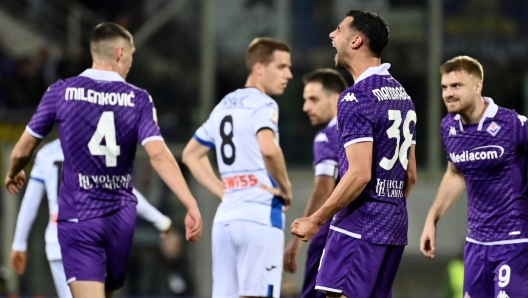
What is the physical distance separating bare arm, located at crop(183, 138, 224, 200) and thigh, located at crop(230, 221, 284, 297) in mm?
519

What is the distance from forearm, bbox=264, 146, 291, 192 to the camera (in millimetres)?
7336

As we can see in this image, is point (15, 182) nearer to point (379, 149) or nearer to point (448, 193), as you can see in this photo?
A: point (379, 149)

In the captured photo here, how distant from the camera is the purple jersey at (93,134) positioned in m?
6.48

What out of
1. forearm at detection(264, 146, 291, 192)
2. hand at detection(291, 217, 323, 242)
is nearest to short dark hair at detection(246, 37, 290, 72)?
forearm at detection(264, 146, 291, 192)

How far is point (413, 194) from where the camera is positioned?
680 inches

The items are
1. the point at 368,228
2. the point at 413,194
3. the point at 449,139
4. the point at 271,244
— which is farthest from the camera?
the point at 413,194

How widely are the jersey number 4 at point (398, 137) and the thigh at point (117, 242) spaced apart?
6.04ft

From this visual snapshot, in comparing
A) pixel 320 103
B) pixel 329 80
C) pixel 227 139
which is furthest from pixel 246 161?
pixel 329 80

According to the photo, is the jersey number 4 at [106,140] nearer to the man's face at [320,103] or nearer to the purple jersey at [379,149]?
the purple jersey at [379,149]

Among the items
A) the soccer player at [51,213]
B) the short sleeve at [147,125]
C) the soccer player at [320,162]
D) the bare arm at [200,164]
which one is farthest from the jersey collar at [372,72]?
the soccer player at [51,213]

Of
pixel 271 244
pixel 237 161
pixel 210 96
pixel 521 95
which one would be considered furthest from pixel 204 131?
pixel 521 95

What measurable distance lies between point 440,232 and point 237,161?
34.3 ft

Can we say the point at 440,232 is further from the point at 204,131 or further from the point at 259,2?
the point at 204,131

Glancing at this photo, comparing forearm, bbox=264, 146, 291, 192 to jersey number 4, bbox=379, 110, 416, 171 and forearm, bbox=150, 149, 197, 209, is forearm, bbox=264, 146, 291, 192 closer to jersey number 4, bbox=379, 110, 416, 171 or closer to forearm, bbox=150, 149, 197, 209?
forearm, bbox=150, 149, 197, 209
